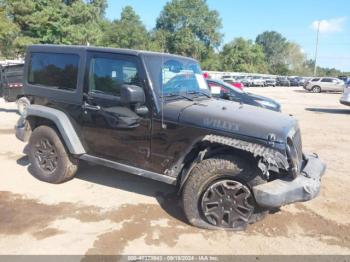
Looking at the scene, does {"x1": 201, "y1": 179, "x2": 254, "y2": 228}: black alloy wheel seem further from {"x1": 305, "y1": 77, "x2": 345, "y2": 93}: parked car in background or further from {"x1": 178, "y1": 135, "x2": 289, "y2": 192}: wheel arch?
{"x1": 305, "y1": 77, "x2": 345, "y2": 93}: parked car in background

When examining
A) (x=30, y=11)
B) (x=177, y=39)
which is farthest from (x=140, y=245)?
(x=177, y=39)

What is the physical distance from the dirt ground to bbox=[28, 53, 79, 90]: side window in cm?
152

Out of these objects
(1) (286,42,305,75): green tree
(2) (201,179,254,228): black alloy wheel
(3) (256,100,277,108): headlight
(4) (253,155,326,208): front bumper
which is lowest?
(2) (201,179,254,228): black alloy wheel

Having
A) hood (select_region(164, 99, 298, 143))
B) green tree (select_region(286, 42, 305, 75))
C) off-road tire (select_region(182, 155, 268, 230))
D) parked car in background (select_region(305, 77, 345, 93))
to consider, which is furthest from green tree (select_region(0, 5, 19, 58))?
green tree (select_region(286, 42, 305, 75))

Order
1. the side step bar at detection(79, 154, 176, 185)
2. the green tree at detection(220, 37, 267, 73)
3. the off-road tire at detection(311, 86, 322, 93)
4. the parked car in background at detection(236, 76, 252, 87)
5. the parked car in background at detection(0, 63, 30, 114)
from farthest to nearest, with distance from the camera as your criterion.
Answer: the green tree at detection(220, 37, 267, 73) < the parked car in background at detection(236, 76, 252, 87) < the off-road tire at detection(311, 86, 322, 93) < the parked car in background at detection(0, 63, 30, 114) < the side step bar at detection(79, 154, 176, 185)

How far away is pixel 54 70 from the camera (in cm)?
556

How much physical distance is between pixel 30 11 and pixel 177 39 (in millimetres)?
47015

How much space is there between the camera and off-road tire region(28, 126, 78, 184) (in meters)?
5.48

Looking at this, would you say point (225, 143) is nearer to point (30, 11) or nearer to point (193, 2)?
A: point (30, 11)

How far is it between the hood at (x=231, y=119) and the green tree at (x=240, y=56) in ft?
237

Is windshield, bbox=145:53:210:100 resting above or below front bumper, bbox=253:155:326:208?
above

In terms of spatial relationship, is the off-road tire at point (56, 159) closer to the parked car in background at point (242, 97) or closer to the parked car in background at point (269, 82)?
the parked car in background at point (242, 97)

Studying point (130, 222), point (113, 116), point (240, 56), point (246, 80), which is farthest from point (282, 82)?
point (130, 222)

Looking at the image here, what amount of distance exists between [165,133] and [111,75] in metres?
1.12
